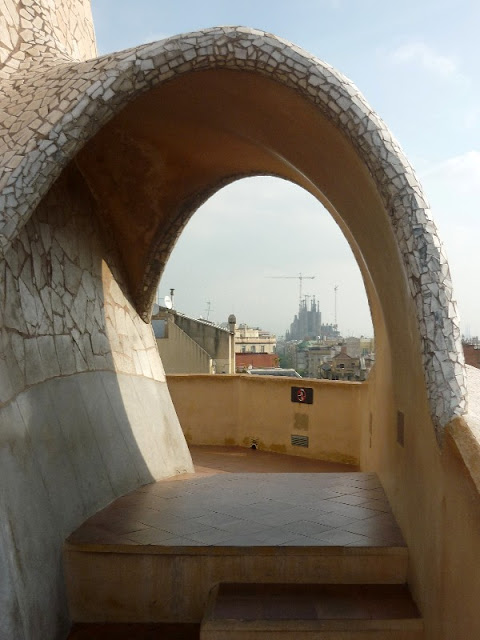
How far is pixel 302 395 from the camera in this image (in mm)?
8633

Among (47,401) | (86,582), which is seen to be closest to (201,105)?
(47,401)

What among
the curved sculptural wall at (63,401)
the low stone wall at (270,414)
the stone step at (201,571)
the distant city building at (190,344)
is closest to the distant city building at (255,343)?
the distant city building at (190,344)

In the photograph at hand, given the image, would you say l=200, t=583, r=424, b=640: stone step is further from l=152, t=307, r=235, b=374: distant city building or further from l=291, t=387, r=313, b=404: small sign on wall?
l=152, t=307, r=235, b=374: distant city building

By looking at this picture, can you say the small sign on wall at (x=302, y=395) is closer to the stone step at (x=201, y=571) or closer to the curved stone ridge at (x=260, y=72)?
the stone step at (x=201, y=571)

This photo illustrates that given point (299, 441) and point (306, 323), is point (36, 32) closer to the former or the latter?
point (299, 441)

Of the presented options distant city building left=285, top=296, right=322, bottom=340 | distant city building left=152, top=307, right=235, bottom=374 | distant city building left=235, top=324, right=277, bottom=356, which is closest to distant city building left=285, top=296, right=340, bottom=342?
distant city building left=285, top=296, right=322, bottom=340

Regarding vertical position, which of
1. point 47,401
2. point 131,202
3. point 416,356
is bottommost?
point 47,401

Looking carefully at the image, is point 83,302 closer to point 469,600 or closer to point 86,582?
point 86,582

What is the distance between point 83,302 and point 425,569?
3474 mm

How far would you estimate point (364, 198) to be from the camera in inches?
157

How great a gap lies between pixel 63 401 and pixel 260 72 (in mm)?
2684

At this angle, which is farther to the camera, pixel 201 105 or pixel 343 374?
pixel 343 374

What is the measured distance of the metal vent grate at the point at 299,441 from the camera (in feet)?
28.2

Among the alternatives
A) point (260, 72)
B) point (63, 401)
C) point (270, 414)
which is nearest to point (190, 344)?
point (270, 414)
